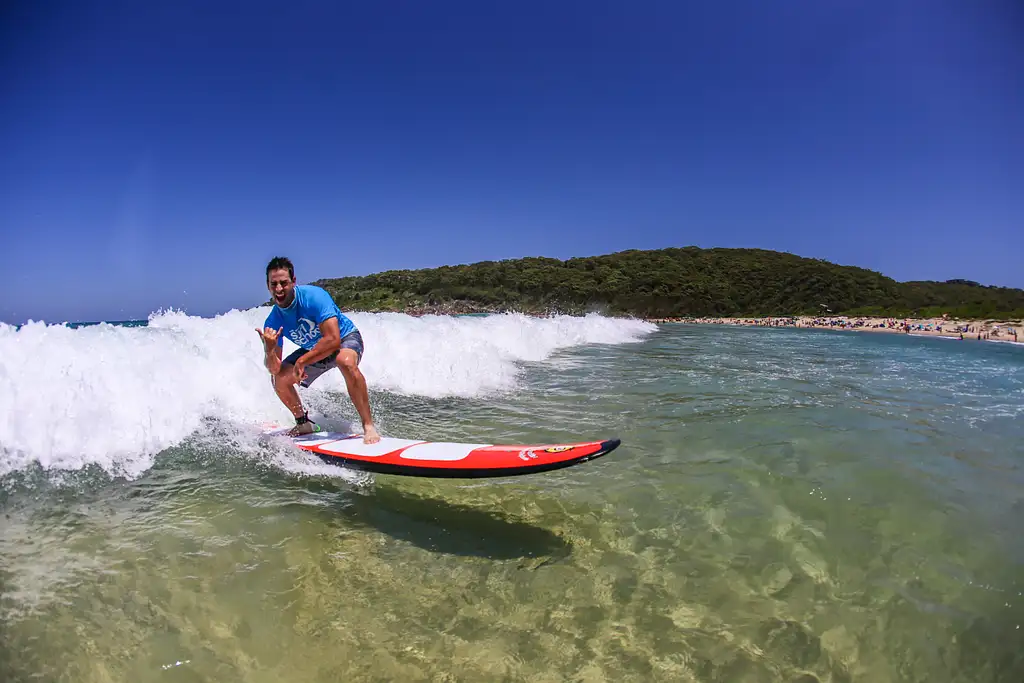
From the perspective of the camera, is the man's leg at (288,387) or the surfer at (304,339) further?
the man's leg at (288,387)

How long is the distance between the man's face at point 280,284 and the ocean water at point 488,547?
1.53 m

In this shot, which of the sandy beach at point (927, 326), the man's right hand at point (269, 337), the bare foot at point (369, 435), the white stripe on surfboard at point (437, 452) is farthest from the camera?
the sandy beach at point (927, 326)

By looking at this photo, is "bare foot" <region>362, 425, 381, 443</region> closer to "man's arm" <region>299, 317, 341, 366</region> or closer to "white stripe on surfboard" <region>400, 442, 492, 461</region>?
Answer: "white stripe on surfboard" <region>400, 442, 492, 461</region>

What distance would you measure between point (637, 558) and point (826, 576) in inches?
44.3

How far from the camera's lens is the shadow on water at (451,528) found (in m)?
3.42

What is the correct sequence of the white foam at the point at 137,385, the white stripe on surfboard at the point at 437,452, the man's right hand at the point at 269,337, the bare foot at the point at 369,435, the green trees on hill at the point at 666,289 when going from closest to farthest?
the white stripe on surfboard at the point at 437,452, the white foam at the point at 137,385, the bare foot at the point at 369,435, the man's right hand at the point at 269,337, the green trees on hill at the point at 666,289

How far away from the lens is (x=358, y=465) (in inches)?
178

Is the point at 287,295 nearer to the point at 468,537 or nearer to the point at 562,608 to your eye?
the point at 468,537

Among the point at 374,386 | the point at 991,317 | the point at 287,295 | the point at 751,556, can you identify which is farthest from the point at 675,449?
the point at 991,317

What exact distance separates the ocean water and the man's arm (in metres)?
0.96

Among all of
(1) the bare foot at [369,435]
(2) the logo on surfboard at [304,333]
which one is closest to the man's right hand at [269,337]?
(2) the logo on surfboard at [304,333]

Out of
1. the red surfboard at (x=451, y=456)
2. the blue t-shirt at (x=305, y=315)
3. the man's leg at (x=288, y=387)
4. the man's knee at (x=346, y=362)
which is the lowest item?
the red surfboard at (x=451, y=456)

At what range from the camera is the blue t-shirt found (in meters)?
5.09

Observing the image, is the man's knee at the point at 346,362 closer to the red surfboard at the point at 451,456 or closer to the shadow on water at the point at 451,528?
the red surfboard at the point at 451,456
